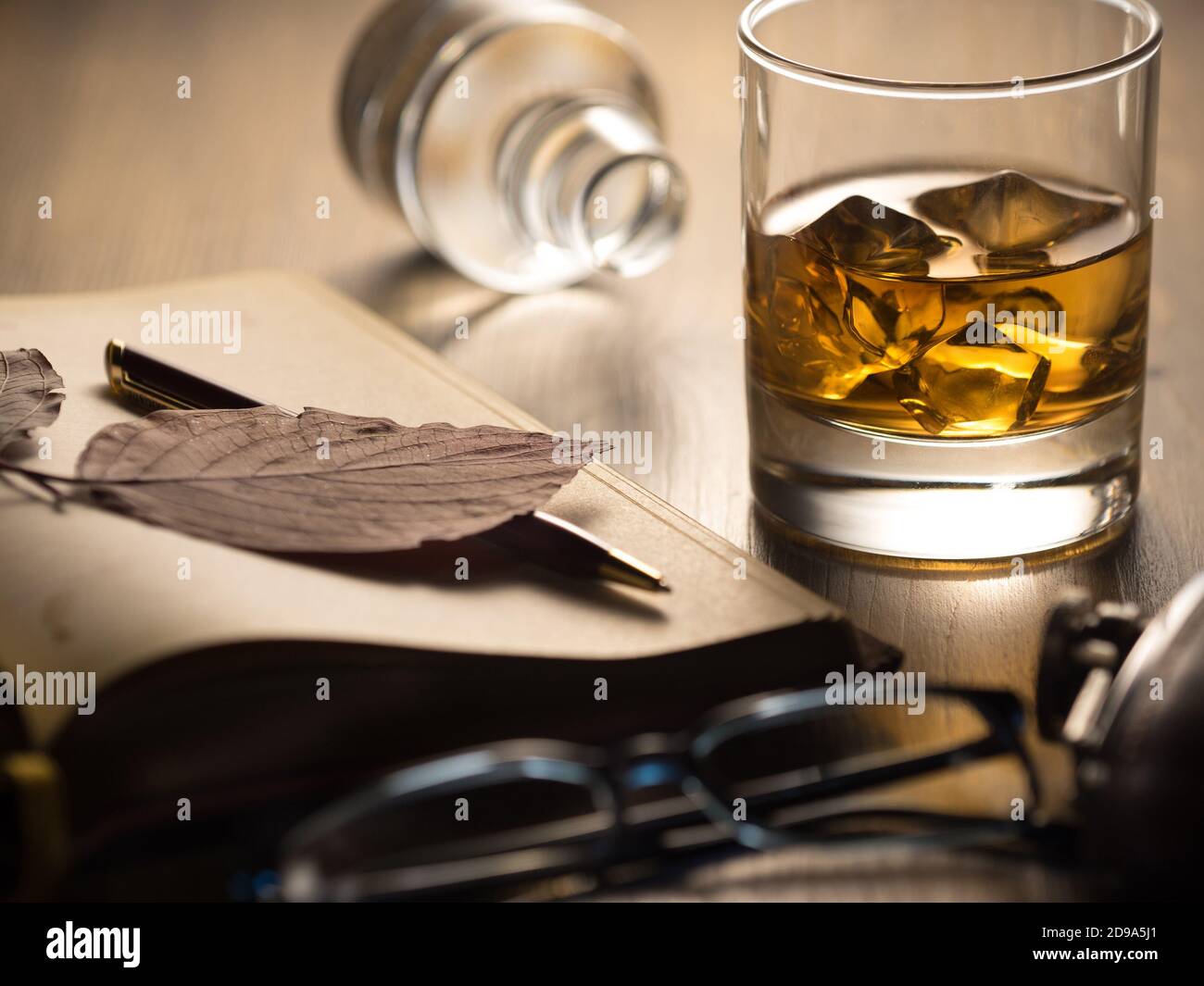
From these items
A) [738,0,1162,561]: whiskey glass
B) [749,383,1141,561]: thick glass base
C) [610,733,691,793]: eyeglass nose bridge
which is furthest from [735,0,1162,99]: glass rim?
[610,733,691,793]: eyeglass nose bridge

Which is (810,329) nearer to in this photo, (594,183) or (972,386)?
(972,386)

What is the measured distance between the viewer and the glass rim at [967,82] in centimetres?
53

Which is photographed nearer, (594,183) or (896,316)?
(896,316)

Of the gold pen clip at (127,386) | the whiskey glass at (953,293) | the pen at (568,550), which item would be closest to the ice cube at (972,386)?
the whiskey glass at (953,293)

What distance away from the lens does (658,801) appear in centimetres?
45

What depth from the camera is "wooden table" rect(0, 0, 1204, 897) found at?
571 mm

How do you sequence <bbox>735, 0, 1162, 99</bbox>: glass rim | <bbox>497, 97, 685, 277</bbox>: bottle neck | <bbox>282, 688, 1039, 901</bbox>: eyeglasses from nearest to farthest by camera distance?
<bbox>282, 688, 1039, 901</bbox>: eyeglasses < <bbox>735, 0, 1162, 99</bbox>: glass rim < <bbox>497, 97, 685, 277</bbox>: bottle neck

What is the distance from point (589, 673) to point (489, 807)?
5 centimetres

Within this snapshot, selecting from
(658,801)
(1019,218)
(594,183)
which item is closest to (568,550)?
(658,801)

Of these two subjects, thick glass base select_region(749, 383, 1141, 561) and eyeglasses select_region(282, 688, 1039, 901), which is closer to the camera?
eyeglasses select_region(282, 688, 1039, 901)

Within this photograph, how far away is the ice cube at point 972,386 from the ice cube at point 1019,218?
3 cm

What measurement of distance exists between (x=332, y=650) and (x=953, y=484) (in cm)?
24

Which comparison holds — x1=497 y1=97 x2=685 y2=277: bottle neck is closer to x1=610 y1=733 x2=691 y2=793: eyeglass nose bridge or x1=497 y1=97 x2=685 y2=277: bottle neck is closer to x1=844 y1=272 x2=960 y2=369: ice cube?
x1=844 y1=272 x2=960 y2=369: ice cube
